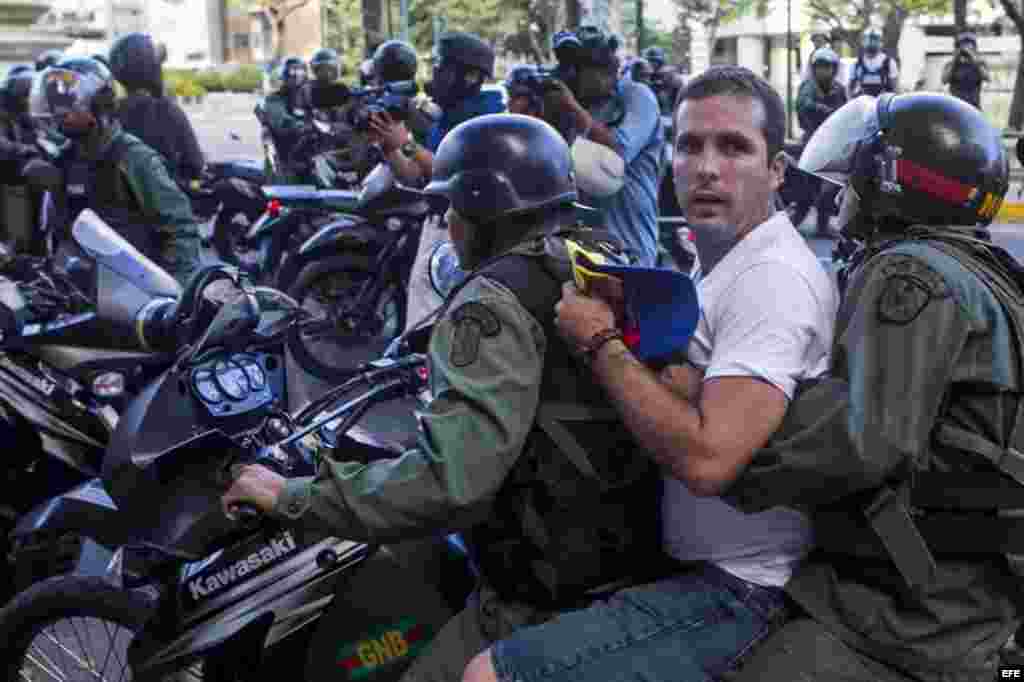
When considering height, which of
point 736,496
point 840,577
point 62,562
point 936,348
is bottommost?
point 62,562

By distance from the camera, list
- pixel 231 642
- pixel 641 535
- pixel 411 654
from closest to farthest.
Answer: pixel 641 535
pixel 411 654
pixel 231 642

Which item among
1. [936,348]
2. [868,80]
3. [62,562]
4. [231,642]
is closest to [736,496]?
[936,348]

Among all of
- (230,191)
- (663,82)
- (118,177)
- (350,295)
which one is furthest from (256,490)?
(663,82)

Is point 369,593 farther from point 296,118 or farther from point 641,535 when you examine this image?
point 296,118

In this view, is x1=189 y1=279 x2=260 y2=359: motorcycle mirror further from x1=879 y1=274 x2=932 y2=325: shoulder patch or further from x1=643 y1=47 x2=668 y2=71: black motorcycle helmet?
x1=643 y1=47 x2=668 y2=71: black motorcycle helmet

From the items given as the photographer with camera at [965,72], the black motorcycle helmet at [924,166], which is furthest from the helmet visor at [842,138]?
the photographer with camera at [965,72]

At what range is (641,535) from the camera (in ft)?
7.74

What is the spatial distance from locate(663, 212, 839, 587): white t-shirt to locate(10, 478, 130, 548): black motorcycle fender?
1454 mm

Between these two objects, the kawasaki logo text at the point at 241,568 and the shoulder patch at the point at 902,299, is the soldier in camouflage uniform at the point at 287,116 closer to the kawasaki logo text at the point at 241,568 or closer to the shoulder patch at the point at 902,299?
the kawasaki logo text at the point at 241,568

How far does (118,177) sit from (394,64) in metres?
3.48

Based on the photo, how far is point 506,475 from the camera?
2.25m

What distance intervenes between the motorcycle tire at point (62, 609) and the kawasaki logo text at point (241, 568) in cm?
→ 28

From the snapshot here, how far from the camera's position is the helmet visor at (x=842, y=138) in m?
2.45

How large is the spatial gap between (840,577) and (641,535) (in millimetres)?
344
